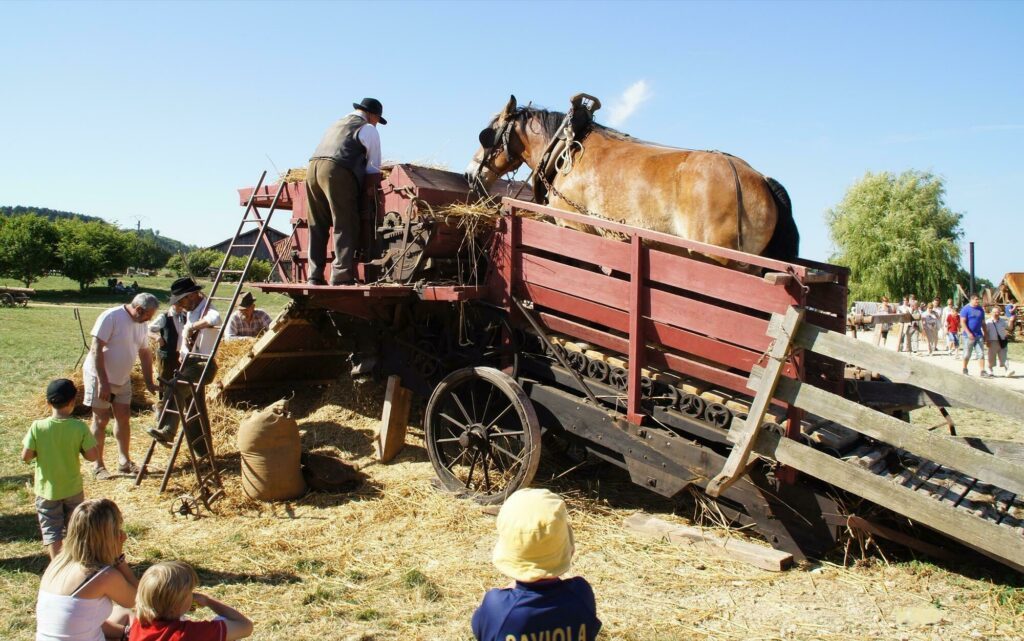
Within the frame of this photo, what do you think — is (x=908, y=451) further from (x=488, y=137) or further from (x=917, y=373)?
(x=488, y=137)

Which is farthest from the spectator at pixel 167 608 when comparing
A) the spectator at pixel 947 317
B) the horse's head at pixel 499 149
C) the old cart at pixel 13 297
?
the old cart at pixel 13 297

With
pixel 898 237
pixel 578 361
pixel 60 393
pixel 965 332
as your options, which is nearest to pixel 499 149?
pixel 578 361

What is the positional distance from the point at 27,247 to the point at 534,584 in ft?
169

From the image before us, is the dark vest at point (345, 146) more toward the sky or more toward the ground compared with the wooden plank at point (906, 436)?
more toward the sky

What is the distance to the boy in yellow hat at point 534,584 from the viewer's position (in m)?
2.03

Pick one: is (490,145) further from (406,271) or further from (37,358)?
(37,358)

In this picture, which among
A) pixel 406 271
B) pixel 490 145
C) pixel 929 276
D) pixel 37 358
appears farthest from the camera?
pixel 929 276

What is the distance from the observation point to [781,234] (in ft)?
16.6

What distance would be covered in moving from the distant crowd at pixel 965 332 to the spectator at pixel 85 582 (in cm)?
1614

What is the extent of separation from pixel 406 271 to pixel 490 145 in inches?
68.6

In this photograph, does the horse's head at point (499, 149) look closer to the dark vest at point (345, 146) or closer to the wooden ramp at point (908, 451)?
the dark vest at point (345, 146)

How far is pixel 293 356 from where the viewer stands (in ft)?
26.2

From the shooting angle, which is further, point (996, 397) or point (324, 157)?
point (324, 157)

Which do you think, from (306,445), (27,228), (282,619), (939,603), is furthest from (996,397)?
(27,228)
